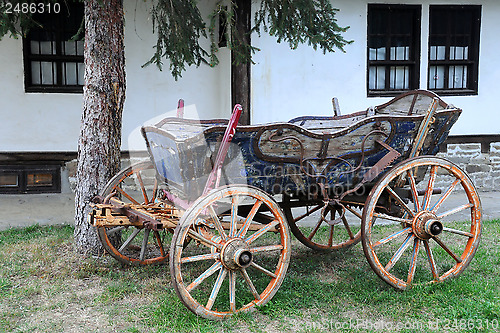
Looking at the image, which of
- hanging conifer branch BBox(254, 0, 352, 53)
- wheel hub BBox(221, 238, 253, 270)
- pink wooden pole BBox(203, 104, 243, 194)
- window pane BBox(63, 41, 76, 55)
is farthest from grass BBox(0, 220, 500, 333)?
window pane BBox(63, 41, 76, 55)

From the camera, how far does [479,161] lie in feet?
31.5

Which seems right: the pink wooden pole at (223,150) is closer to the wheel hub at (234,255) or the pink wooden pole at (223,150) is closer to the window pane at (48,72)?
the wheel hub at (234,255)

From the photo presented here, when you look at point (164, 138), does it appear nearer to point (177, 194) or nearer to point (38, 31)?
point (177, 194)

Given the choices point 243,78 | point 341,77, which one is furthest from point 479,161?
point 243,78

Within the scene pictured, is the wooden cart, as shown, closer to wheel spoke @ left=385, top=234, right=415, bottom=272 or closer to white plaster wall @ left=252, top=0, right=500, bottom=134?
wheel spoke @ left=385, top=234, right=415, bottom=272

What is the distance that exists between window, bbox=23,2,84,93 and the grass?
4128 mm


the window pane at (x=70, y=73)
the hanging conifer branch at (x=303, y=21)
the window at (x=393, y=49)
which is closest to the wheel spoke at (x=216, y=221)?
the hanging conifer branch at (x=303, y=21)

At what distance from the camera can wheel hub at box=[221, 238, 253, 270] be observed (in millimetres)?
3715

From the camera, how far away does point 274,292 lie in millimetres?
3924

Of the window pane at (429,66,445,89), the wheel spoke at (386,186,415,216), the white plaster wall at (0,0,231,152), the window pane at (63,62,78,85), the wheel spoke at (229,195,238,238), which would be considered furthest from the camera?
the window pane at (429,66,445,89)

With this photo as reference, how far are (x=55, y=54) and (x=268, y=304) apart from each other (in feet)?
20.9

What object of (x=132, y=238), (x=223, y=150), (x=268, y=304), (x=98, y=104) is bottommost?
(x=268, y=304)

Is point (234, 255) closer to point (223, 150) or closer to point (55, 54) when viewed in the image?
point (223, 150)

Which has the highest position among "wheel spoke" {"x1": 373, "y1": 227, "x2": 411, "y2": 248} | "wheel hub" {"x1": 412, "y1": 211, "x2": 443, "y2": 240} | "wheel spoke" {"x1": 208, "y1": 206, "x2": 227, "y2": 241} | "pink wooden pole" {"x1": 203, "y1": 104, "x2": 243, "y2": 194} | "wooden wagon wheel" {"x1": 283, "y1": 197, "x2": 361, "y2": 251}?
"pink wooden pole" {"x1": 203, "y1": 104, "x2": 243, "y2": 194}
